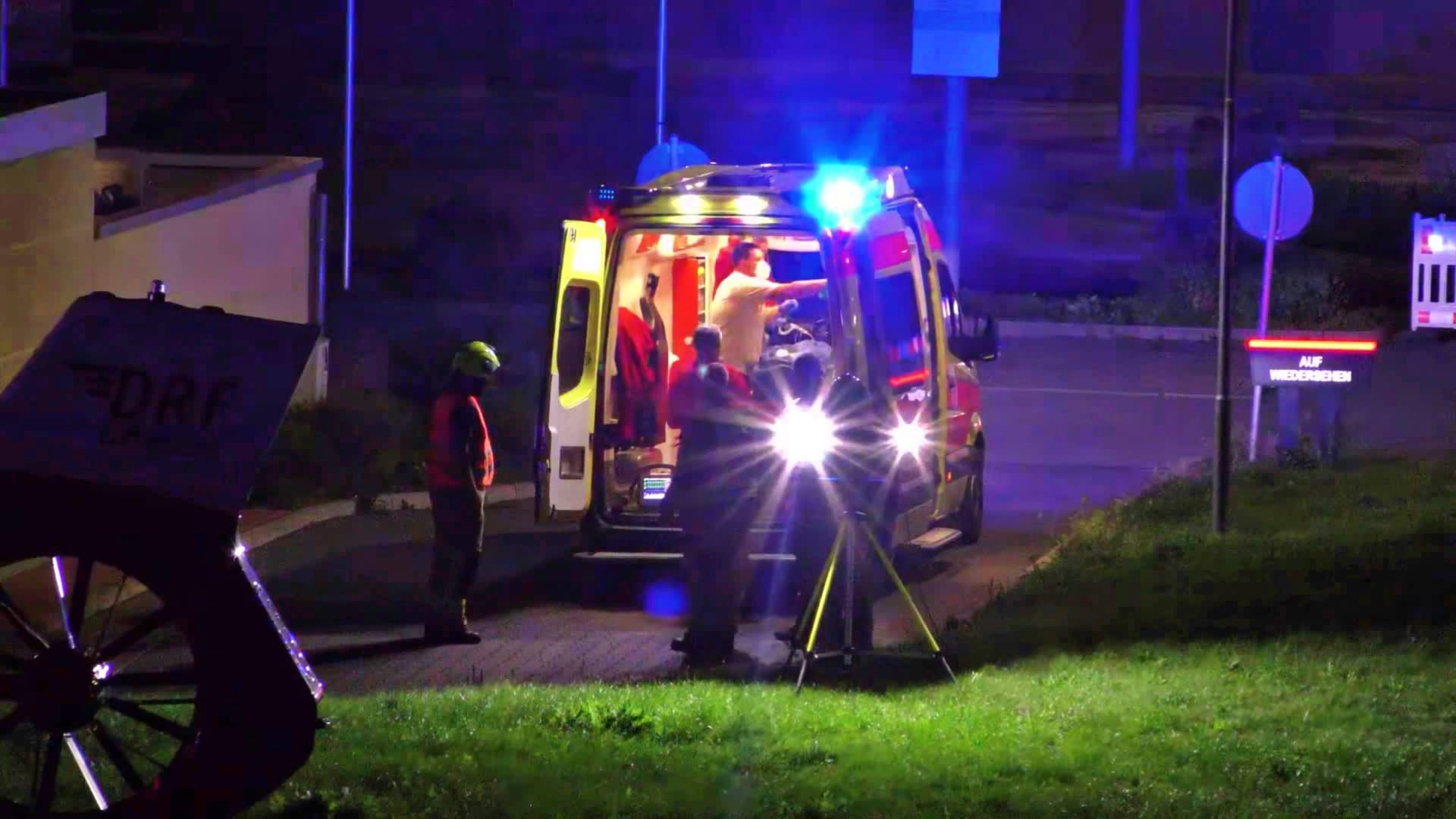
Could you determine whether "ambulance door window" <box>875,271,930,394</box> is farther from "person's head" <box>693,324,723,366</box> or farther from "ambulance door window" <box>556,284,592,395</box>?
"ambulance door window" <box>556,284,592,395</box>

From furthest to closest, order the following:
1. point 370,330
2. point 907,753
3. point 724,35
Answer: point 724,35, point 370,330, point 907,753

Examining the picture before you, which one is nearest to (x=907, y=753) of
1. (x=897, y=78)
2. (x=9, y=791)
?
(x=9, y=791)

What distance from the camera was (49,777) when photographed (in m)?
5.37

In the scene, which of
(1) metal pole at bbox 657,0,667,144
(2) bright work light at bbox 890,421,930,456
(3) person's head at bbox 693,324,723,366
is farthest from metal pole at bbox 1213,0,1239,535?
(1) metal pole at bbox 657,0,667,144

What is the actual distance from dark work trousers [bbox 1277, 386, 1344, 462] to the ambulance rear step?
3.64 m

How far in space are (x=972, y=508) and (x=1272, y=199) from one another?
328cm

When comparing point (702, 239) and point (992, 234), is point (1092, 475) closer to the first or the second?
point (702, 239)

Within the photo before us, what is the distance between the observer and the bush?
50.2 ft

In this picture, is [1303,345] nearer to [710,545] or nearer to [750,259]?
[750,259]

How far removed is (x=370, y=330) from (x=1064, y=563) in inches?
541

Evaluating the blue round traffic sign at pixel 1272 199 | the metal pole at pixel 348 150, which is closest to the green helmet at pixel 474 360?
the blue round traffic sign at pixel 1272 199

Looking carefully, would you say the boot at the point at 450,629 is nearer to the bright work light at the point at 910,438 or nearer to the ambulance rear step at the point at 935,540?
the bright work light at the point at 910,438

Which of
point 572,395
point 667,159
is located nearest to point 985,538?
point 572,395

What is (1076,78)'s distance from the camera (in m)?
42.0
